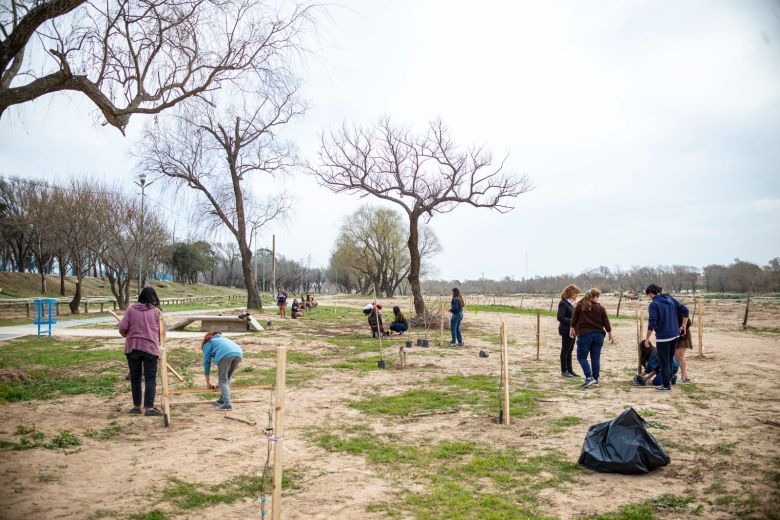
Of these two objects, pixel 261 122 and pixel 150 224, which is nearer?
pixel 261 122

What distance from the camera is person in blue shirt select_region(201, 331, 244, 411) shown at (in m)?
7.19

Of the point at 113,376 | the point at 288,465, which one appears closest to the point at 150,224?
the point at 113,376

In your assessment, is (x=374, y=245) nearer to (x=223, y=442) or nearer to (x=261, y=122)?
(x=261, y=122)

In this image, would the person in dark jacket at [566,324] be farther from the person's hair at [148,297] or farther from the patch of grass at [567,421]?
the person's hair at [148,297]

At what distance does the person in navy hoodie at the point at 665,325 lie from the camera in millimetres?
8188

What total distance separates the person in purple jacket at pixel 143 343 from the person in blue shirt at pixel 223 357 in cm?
70

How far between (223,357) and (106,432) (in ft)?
5.29

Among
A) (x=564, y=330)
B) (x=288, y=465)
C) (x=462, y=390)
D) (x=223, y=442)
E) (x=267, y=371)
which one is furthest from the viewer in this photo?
(x=267, y=371)

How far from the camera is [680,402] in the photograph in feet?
25.2

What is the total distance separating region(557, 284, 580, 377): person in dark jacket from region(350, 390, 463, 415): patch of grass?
2.79 metres

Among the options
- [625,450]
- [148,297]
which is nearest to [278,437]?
[625,450]

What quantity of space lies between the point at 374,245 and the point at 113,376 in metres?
49.7

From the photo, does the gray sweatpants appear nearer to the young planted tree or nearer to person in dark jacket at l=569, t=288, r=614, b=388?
person in dark jacket at l=569, t=288, r=614, b=388

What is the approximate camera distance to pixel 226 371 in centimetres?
735
